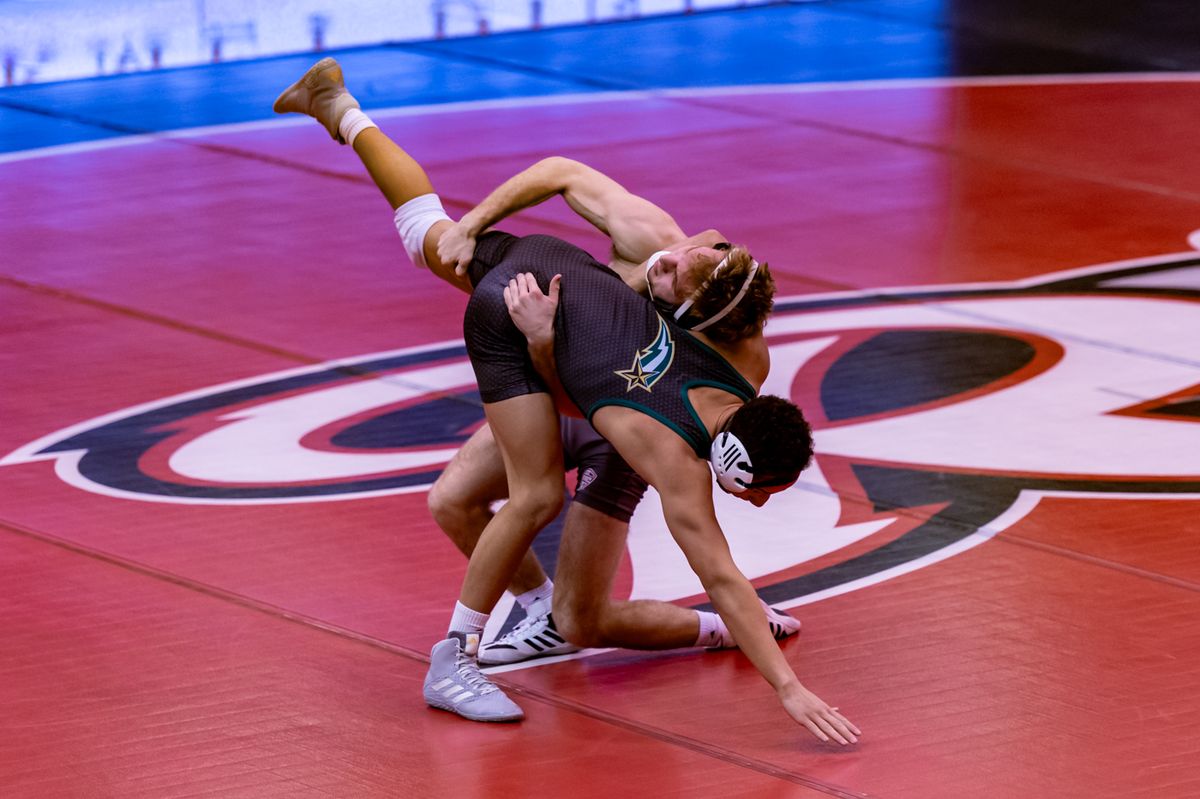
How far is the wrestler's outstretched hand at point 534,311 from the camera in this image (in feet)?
17.8

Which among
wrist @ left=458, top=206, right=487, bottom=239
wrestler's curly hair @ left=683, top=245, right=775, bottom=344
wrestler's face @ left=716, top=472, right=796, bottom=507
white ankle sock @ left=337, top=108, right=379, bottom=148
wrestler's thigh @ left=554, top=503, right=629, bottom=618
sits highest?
white ankle sock @ left=337, top=108, right=379, bottom=148

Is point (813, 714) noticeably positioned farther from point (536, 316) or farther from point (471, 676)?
point (536, 316)

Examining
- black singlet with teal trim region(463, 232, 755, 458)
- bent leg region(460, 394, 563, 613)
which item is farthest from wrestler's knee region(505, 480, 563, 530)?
black singlet with teal trim region(463, 232, 755, 458)

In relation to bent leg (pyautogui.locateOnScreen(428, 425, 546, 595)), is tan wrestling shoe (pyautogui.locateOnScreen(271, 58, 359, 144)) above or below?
above

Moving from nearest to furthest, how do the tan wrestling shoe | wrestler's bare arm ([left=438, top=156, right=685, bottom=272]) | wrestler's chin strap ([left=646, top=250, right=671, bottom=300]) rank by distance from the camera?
wrestler's chin strap ([left=646, top=250, right=671, bottom=300]), wrestler's bare arm ([left=438, top=156, right=685, bottom=272]), the tan wrestling shoe

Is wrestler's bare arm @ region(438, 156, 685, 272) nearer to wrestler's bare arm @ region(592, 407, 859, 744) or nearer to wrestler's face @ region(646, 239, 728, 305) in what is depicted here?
wrestler's face @ region(646, 239, 728, 305)

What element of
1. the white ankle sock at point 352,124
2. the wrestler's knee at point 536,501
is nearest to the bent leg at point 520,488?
the wrestler's knee at point 536,501

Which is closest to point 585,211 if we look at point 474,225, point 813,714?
point 474,225

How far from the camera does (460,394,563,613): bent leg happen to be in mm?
5480

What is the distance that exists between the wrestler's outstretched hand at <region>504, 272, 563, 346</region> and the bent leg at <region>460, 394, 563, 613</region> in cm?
17

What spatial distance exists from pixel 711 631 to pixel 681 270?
1077 millimetres

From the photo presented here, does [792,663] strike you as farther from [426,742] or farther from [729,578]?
[426,742]

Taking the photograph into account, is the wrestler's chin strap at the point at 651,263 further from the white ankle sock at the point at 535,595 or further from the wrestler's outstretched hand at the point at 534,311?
the white ankle sock at the point at 535,595

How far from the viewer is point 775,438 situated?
5000 mm
